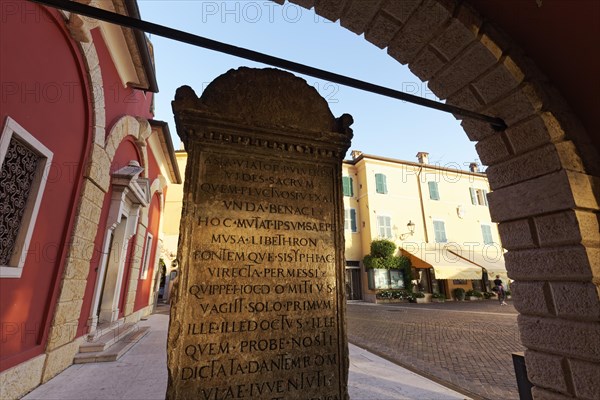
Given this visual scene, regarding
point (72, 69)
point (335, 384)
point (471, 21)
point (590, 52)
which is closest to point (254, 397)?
point (335, 384)

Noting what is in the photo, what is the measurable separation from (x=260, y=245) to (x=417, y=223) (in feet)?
69.1

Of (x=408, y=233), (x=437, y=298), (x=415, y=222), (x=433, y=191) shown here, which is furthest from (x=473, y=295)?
(x=433, y=191)

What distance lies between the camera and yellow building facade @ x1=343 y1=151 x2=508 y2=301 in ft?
65.9

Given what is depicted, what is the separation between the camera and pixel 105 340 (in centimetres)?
591

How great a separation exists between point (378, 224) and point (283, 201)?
18.9m

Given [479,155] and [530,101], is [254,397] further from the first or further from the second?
[530,101]

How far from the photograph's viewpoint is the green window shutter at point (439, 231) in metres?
21.6

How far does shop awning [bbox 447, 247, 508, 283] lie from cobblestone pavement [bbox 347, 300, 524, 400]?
810cm

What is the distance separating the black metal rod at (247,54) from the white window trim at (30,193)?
2.71 m

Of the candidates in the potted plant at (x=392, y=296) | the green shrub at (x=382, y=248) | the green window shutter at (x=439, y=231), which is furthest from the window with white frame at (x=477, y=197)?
the potted plant at (x=392, y=296)

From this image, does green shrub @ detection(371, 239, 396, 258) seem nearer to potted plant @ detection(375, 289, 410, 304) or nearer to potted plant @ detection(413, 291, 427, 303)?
potted plant @ detection(375, 289, 410, 304)

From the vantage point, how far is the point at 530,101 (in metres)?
2.33

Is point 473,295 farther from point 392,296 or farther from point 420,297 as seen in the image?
point 392,296

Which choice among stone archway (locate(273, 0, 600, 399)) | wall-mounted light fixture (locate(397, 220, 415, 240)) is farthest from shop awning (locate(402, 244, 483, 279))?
stone archway (locate(273, 0, 600, 399))
